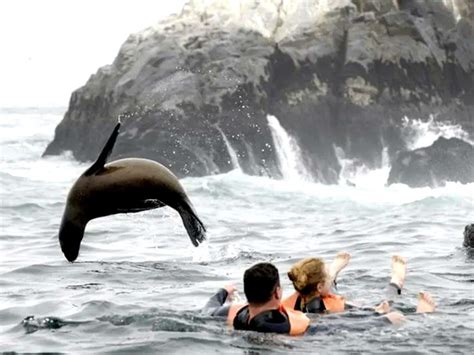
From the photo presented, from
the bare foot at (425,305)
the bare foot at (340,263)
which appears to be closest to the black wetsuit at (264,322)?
the bare foot at (340,263)

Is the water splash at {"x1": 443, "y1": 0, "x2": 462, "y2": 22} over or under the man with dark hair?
over

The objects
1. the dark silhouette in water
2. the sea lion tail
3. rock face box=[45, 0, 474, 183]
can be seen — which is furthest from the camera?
A: rock face box=[45, 0, 474, 183]

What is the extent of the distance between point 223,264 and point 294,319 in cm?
479

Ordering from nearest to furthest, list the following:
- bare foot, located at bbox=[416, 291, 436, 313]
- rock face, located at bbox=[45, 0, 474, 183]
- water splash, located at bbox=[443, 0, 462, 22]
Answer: bare foot, located at bbox=[416, 291, 436, 313] < rock face, located at bbox=[45, 0, 474, 183] < water splash, located at bbox=[443, 0, 462, 22]

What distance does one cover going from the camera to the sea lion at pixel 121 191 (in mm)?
9031

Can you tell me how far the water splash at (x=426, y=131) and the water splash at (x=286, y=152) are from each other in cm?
304

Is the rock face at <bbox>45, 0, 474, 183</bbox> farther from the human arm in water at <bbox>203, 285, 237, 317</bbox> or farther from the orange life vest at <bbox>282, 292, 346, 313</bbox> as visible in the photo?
the orange life vest at <bbox>282, 292, 346, 313</bbox>

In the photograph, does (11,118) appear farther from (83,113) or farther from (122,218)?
(122,218)

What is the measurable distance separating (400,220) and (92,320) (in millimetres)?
10167

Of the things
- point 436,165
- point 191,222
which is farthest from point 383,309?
point 436,165

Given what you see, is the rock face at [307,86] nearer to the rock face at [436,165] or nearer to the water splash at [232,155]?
the water splash at [232,155]

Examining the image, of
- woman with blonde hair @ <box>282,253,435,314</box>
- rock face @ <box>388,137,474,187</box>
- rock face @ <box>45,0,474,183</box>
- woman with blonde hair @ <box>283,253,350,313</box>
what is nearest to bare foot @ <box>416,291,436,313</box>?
woman with blonde hair @ <box>282,253,435,314</box>

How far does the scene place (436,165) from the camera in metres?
26.2

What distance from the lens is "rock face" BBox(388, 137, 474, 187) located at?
25.9 meters
